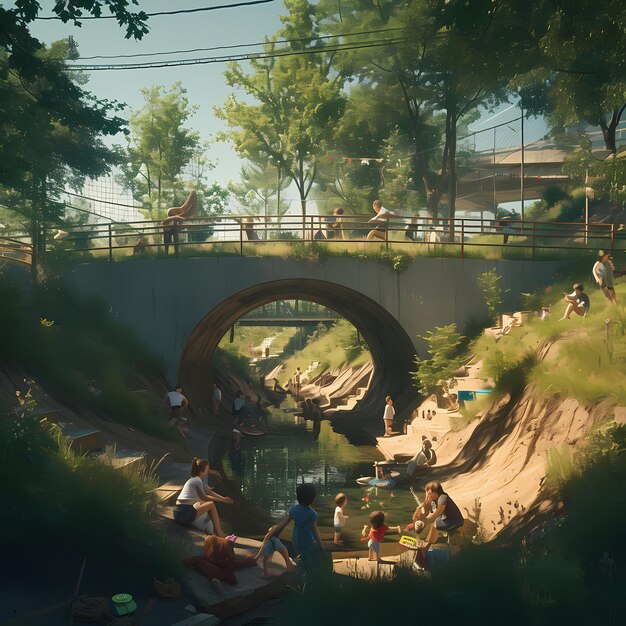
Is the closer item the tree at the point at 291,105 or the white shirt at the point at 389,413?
the white shirt at the point at 389,413

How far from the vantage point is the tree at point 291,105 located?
162 feet

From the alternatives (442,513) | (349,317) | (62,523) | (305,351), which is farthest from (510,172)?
(62,523)

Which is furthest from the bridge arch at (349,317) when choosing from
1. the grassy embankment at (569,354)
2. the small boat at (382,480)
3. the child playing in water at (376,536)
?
the child playing in water at (376,536)

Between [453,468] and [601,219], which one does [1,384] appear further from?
[601,219]

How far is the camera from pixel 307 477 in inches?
Answer: 944

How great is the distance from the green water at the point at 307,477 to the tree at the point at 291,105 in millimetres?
19785

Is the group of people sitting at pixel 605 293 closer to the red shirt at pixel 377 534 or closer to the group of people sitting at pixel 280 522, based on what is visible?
the group of people sitting at pixel 280 522

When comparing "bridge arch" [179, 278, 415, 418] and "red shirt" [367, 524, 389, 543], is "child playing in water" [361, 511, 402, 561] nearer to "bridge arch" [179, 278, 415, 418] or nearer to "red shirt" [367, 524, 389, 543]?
"red shirt" [367, 524, 389, 543]

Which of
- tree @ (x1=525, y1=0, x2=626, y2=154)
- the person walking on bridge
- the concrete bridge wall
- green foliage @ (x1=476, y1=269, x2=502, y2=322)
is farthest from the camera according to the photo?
the person walking on bridge

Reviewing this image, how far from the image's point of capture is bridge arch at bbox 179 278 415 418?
1200 inches

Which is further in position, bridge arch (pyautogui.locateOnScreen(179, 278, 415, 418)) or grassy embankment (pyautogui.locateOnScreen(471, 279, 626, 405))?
bridge arch (pyautogui.locateOnScreen(179, 278, 415, 418))

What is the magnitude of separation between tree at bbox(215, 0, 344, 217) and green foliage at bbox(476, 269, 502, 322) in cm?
2247

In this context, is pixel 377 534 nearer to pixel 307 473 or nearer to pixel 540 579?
pixel 540 579

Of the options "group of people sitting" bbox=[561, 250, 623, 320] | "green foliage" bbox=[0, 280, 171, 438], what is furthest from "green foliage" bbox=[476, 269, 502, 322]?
"green foliage" bbox=[0, 280, 171, 438]
